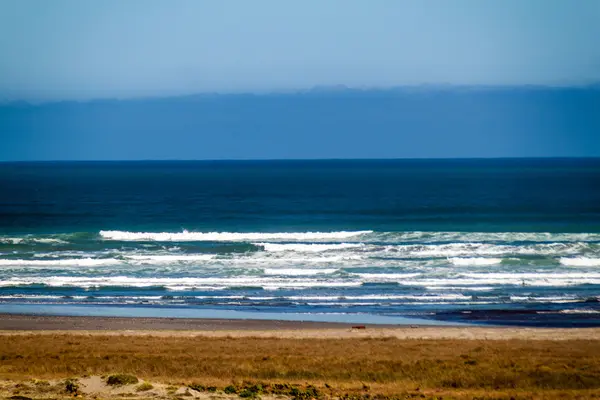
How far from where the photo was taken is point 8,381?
1523 centimetres

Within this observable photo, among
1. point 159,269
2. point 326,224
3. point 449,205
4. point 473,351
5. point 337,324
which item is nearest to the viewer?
point 473,351

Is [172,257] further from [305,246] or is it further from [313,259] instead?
[305,246]

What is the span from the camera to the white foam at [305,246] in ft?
141

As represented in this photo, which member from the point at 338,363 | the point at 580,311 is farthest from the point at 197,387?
the point at 580,311

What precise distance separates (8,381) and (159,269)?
20.8 metres

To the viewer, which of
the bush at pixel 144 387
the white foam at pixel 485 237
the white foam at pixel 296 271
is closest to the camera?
the bush at pixel 144 387

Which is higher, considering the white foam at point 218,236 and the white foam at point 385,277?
the white foam at point 218,236


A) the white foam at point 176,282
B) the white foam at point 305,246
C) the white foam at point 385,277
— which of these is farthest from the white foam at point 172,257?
the white foam at point 385,277

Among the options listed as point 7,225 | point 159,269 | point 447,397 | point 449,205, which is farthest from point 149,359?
point 449,205

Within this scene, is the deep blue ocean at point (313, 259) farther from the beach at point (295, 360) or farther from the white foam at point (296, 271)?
the beach at point (295, 360)

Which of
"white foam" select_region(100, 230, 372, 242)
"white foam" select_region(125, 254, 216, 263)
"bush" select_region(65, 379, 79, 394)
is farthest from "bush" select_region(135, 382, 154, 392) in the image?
"white foam" select_region(100, 230, 372, 242)

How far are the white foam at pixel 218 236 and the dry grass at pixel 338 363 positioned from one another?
2630 centimetres

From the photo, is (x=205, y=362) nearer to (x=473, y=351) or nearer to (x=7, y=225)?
(x=473, y=351)

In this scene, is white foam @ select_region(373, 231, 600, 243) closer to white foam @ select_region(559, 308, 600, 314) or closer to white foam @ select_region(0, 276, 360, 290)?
white foam @ select_region(0, 276, 360, 290)
